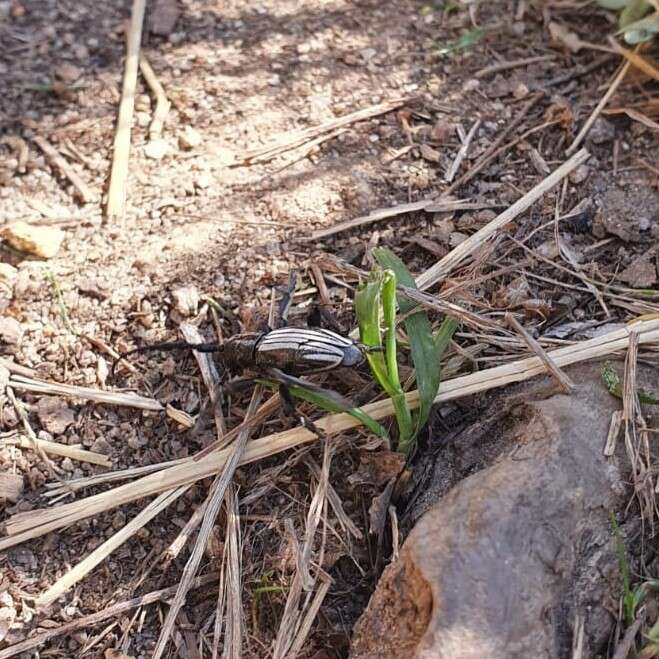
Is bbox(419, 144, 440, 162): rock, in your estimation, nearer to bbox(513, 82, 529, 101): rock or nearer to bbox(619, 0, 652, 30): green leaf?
bbox(513, 82, 529, 101): rock

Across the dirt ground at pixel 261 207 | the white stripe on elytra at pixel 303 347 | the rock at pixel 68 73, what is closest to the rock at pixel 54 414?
the dirt ground at pixel 261 207

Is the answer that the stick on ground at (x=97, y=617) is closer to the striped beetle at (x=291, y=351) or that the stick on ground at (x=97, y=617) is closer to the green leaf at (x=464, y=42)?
the striped beetle at (x=291, y=351)

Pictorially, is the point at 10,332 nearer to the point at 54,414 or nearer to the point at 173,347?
the point at 54,414

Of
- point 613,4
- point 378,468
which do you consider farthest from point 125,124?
point 613,4

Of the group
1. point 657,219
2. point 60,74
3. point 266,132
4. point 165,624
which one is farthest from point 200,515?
point 60,74

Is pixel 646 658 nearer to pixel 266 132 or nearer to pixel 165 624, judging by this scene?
pixel 165 624

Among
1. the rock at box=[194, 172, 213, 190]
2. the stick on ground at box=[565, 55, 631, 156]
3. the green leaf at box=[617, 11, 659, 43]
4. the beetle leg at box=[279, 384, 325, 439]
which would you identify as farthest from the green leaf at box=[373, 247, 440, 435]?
the green leaf at box=[617, 11, 659, 43]
